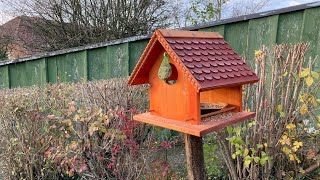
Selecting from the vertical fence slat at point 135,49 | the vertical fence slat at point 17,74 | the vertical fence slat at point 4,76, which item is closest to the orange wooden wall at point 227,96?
the vertical fence slat at point 135,49

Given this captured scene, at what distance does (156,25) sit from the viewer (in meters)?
9.34

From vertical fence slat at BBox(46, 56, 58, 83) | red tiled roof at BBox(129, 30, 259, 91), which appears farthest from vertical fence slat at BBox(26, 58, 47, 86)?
red tiled roof at BBox(129, 30, 259, 91)

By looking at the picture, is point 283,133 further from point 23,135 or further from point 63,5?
point 63,5

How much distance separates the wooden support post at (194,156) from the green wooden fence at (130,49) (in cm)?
204

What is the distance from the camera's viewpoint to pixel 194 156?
2.07 metres

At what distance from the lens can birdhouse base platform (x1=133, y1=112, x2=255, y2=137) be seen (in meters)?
1.58

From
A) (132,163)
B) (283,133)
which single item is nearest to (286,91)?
(283,133)

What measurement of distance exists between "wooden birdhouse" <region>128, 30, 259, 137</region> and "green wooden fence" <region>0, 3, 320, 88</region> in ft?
6.05

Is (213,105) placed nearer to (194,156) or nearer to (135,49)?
(194,156)

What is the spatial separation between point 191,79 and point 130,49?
377 cm

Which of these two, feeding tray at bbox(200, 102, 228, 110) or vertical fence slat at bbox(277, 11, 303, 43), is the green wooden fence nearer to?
vertical fence slat at bbox(277, 11, 303, 43)

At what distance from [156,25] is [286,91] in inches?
283

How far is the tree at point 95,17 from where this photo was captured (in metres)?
8.91

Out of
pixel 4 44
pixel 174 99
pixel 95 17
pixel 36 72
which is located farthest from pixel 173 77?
pixel 4 44
